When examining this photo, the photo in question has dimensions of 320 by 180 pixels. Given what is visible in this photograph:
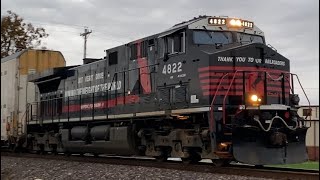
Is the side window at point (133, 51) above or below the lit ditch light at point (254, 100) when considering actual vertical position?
above

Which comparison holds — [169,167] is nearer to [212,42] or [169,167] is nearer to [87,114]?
[212,42]

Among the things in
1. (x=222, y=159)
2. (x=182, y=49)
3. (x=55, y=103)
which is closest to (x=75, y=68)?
(x=55, y=103)

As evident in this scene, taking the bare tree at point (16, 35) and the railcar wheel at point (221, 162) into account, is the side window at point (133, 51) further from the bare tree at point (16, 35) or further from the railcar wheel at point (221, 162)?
the bare tree at point (16, 35)

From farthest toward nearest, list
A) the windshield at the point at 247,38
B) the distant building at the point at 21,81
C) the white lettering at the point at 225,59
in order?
the distant building at the point at 21,81, the windshield at the point at 247,38, the white lettering at the point at 225,59

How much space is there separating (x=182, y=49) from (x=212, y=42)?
769 millimetres

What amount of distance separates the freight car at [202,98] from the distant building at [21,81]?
253 inches

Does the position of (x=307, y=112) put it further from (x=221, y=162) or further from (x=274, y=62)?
(x=221, y=162)

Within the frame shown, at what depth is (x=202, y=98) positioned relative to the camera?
A: 1084 cm

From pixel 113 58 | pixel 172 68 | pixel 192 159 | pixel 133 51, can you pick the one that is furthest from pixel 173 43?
pixel 113 58

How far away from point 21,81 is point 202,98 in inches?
480

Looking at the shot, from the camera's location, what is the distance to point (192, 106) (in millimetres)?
11133

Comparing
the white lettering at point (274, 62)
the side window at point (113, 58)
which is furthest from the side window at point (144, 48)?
the white lettering at point (274, 62)

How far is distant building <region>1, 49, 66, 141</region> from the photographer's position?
20.5 meters

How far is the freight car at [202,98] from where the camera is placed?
1026 cm
